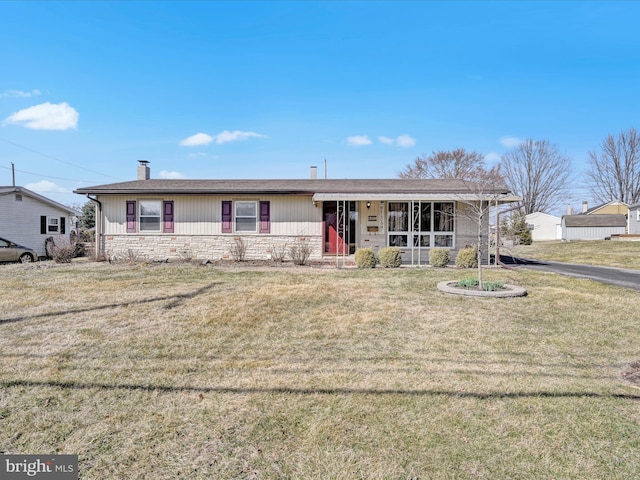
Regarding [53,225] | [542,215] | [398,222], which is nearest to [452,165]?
[542,215]

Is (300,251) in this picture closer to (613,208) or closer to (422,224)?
(422,224)

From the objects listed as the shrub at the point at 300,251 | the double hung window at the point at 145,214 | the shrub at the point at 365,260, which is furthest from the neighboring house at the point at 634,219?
the double hung window at the point at 145,214

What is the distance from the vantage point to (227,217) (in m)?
14.7

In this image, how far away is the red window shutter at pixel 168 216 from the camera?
14852 millimetres

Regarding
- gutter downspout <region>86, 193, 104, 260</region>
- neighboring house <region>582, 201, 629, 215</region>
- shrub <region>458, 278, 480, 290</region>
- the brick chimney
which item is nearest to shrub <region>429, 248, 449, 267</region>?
shrub <region>458, 278, 480, 290</region>

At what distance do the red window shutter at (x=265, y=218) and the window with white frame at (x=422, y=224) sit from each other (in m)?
4.84

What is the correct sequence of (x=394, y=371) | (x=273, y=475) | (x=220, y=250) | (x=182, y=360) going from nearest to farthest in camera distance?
(x=273, y=475), (x=394, y=371), (x=182, y=360), (x=220, y=250)

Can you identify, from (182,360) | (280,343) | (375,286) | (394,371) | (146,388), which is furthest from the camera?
(375,286)

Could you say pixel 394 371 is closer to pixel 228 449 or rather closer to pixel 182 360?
pixel 228 449

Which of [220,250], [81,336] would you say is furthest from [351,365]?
[220,250]

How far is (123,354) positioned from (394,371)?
3173 millimetres

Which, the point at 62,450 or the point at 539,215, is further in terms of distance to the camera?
the point at 539,215

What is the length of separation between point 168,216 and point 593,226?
41.3 m

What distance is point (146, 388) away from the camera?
3.43m
